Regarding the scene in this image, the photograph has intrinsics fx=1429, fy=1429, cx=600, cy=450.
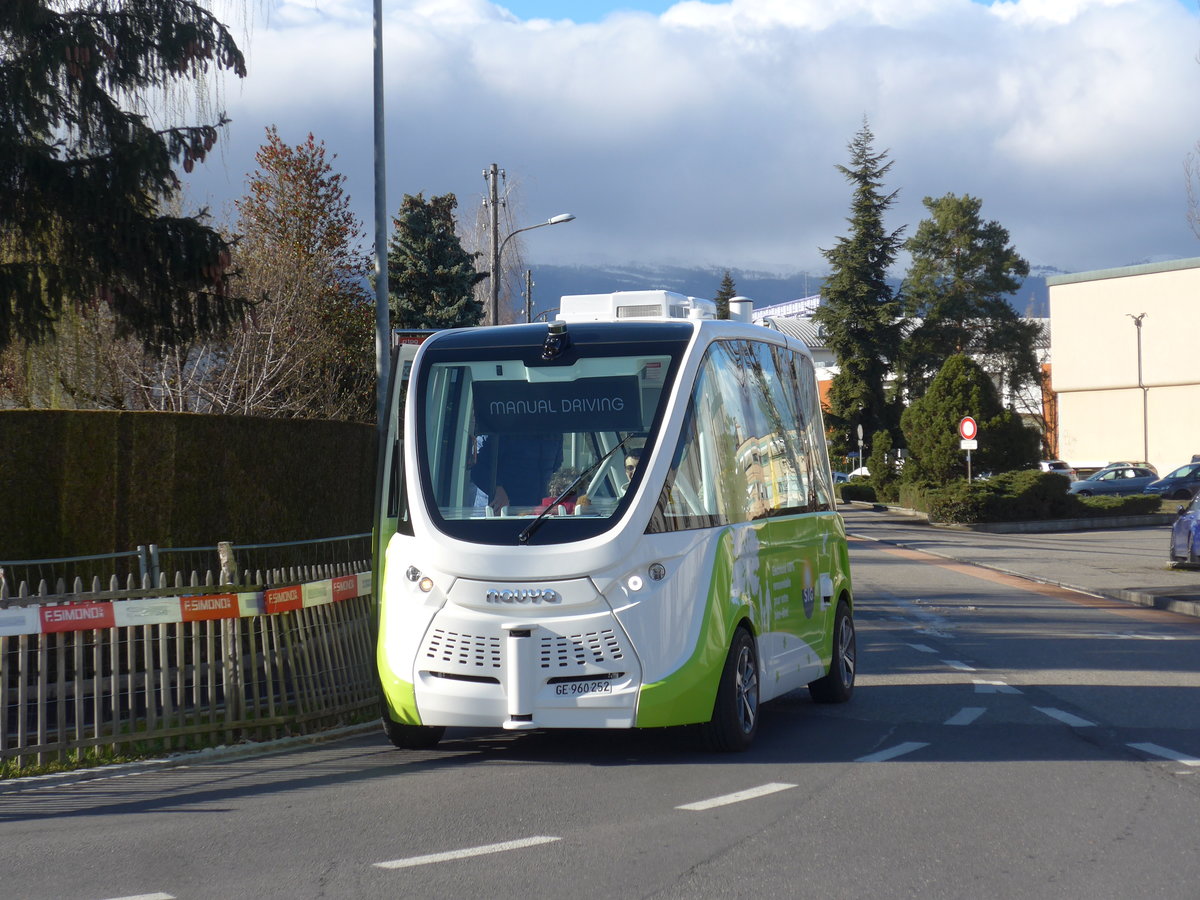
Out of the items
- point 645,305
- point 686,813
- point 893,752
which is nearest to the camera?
point 686,813

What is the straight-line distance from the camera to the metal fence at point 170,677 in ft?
29.2

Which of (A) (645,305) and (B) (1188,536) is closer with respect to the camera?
(A) (645,305)

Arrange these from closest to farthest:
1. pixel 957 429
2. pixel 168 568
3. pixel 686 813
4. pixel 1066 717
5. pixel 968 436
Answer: pixel 686 813, pixel 1066 717, pixel 168 568, pixel 968 436, pixel 957 429

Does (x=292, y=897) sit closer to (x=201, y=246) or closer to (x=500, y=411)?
(x=500, y=411)

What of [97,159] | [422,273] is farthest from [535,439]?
[422,273]

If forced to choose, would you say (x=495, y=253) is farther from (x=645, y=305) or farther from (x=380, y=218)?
(x=645, y=305)

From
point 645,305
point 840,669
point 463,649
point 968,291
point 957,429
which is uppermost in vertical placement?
point 968,291

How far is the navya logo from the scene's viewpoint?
8242 mm

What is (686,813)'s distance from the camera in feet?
23.6

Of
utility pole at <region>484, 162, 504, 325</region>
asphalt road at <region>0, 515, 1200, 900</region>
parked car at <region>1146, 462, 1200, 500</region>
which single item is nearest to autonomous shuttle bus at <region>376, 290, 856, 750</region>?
asphalt road at <region>0, 515, 1200, 900</region>

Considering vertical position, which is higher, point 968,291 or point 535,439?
point 968,291

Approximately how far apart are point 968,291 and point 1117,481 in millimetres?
28471

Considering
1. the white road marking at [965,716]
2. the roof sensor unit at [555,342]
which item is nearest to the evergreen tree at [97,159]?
the roof sensor unit at [555,342]

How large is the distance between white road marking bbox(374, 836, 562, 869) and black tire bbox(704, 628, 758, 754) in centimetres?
222
